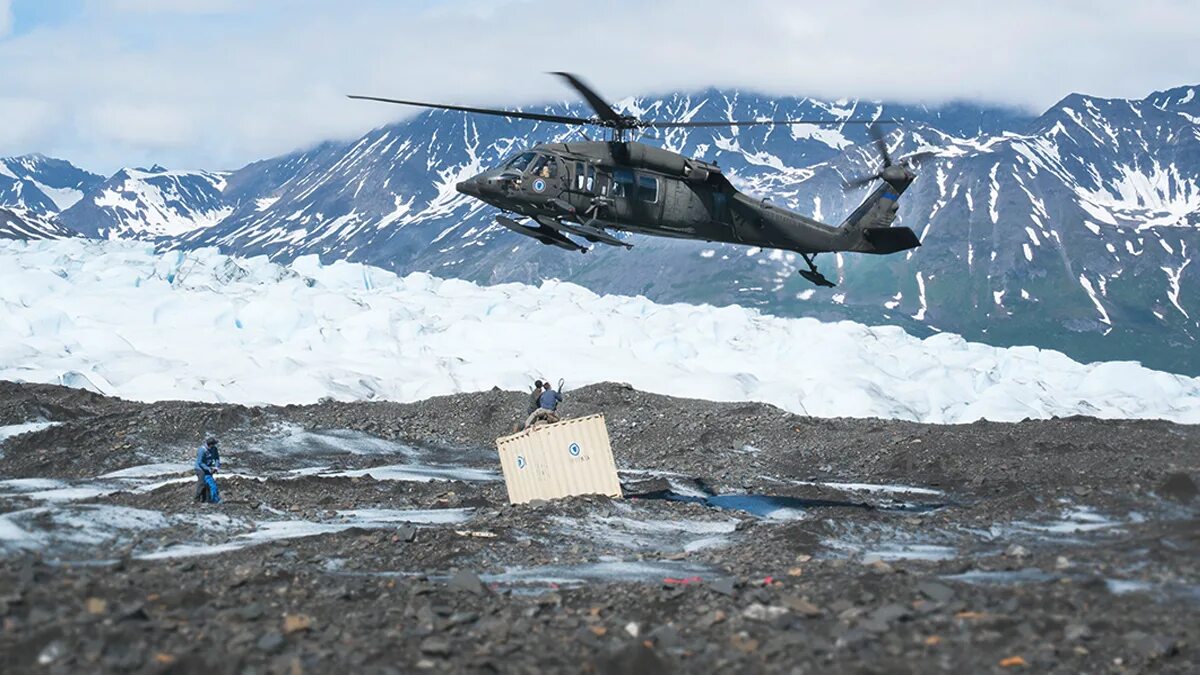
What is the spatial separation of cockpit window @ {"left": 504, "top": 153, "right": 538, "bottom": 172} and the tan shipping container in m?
5.50

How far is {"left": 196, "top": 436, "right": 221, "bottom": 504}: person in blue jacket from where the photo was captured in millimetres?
23203

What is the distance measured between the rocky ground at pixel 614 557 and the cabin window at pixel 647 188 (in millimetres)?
6363

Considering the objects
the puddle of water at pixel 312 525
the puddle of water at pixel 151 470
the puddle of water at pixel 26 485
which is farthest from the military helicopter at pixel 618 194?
the puddle of water at pixel 151 470

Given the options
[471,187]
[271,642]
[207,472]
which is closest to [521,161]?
[471,187]

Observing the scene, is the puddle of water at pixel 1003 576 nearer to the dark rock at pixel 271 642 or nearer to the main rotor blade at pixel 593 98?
the dark rock at pixel 271 642

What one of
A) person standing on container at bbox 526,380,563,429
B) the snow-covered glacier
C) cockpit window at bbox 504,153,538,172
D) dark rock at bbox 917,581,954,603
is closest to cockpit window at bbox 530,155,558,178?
cockpit window at bbox 504,153,538,172

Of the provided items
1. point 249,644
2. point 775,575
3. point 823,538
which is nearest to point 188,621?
point 249,644

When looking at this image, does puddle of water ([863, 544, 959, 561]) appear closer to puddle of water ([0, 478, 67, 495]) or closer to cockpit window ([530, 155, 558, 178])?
cockpit window ([530, 155, 558, 178])

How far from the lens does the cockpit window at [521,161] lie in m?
24.6

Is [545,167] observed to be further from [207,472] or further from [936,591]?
[936,591]

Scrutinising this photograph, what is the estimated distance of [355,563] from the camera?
54.4ft

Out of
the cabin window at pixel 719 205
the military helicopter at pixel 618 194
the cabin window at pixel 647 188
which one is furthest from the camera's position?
the cabin window at pixel 719 205

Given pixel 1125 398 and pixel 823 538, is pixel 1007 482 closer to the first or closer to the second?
pixel 823 538

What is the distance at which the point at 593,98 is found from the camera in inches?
871
